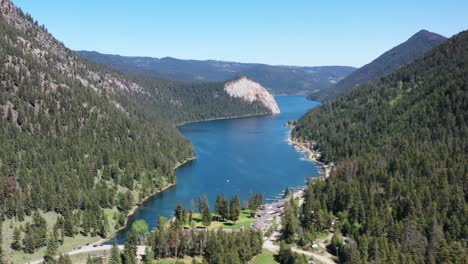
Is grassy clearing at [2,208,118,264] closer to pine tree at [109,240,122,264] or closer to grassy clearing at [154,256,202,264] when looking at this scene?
pine tree at [109,240,122,264]

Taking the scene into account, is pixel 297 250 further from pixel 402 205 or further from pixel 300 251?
pixel 402 205

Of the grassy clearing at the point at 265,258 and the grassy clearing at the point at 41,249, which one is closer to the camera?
the grassy clearing at the point at 265,258

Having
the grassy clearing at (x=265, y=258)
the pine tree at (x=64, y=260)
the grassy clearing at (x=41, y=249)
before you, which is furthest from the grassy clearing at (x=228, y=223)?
the pine tree at (x=64, y=260)

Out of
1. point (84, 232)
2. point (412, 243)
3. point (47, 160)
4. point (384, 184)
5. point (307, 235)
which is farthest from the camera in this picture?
point (47, 160)

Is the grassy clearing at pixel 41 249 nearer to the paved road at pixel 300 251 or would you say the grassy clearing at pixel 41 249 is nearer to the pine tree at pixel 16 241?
the pine tree at pixel 16 241

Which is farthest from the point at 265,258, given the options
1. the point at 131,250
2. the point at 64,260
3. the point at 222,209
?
the point at 64,260

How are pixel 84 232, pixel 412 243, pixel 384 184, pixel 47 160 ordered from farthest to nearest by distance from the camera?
pixel 47 160 < pixel 384 184 < pixel 84 232 < pixel 412 243

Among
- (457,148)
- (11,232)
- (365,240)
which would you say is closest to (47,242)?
(11,232)

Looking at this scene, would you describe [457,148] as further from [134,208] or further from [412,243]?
[134,208]
